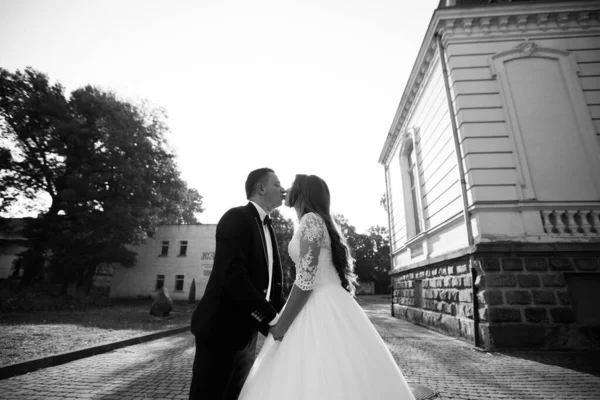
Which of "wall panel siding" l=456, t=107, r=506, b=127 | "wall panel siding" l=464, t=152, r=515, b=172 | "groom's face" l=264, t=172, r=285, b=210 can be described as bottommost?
"groom's face" l=264, t=172, r=285, b=210

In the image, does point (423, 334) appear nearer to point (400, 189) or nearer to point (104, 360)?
point (400, 189)

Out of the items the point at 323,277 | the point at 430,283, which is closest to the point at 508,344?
the point at 430,283

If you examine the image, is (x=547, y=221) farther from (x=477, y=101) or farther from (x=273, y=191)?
(x=273, y=191)

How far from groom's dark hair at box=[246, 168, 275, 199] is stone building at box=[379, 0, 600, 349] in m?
6.00

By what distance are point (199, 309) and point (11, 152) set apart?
27939 mm

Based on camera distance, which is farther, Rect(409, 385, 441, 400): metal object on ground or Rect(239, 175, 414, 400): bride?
Rect(409, 385, 441, 400): metal object on ground

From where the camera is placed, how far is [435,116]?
9188 mm

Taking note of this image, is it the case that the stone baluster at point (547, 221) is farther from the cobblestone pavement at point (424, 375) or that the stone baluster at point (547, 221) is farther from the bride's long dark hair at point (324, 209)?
the bride's long dark hair at point (324, 209)

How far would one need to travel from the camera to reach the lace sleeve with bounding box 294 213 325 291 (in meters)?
2.14

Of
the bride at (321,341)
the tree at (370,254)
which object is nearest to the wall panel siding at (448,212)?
the bride at (321,341)

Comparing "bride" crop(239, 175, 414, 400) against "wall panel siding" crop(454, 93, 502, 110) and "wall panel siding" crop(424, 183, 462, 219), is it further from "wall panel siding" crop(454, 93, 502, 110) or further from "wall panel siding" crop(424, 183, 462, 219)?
"wall panel siding" crop(454, 93, 502, 110)

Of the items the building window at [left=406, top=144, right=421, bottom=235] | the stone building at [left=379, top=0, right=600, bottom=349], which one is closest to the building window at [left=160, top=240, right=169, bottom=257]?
the building window at [left=406, top=144, right=421, bottom=235]

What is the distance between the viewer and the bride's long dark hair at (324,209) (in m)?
2.41

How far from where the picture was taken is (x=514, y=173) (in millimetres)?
6953
